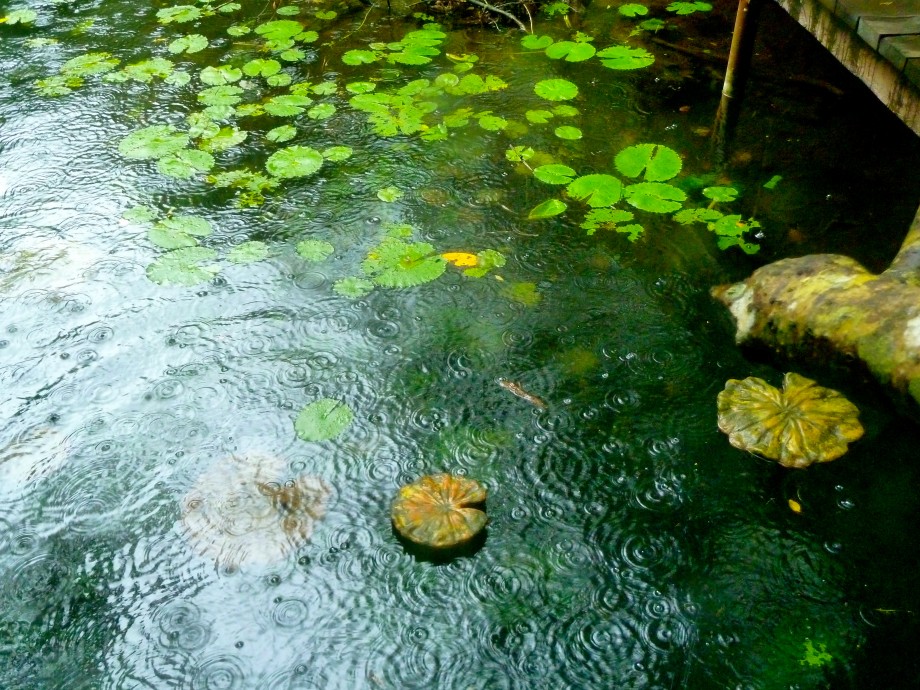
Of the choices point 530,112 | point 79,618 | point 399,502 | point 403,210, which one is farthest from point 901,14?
point 79,618

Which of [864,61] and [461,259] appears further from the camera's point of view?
[461,259]

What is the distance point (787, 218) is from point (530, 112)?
1411 millimetres

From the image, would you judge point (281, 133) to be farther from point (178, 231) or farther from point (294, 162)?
point (178, 231)

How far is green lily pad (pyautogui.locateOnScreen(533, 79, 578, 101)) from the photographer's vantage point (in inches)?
161

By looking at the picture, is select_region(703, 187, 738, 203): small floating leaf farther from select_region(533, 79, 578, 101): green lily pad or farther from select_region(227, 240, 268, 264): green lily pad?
select_region(227, 240, 268, 264): green lily pad

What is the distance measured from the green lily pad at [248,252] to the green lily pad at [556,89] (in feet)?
5.88

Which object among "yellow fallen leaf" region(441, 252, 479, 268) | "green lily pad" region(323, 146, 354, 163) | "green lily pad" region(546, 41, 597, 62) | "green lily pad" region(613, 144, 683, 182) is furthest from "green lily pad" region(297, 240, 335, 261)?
"green lily pad" region(546, 41, 597, 62)

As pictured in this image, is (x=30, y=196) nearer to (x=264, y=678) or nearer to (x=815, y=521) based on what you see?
(x=264, y=678)

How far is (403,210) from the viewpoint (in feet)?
11.1

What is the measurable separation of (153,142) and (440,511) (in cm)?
268

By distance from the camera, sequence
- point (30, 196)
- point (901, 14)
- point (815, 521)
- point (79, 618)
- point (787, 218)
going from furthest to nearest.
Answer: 1. point (30, 196)
2. point (787, 218)
3. point (901, 14)
4. point (815, 521)
5. point (79, 618)

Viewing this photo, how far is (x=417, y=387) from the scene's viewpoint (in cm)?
260

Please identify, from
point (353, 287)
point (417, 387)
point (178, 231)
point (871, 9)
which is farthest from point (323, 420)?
point (871, 9)

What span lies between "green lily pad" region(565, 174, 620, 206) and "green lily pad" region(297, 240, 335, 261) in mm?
1090
